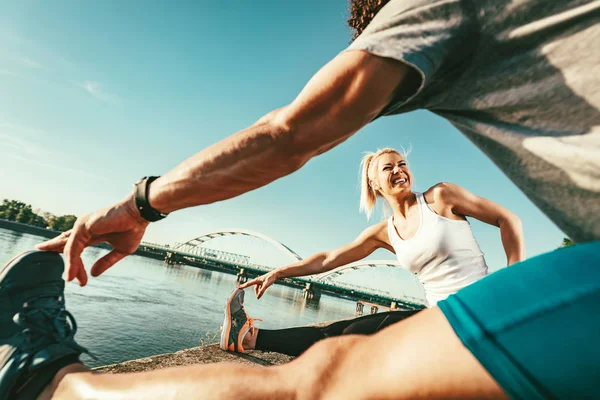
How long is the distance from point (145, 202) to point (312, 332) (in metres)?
2.84

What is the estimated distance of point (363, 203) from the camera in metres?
3.90

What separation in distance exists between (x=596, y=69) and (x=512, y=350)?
741mm

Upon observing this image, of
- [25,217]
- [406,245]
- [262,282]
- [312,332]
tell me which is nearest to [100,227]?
[406,245]

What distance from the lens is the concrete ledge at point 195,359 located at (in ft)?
8.26

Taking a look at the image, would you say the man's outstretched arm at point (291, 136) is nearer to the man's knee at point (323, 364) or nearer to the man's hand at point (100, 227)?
the man's hand at point (100, 227)

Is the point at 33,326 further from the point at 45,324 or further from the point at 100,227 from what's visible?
the point at 100,227

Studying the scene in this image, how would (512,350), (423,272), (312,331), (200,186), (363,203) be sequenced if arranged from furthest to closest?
1. (363,203)
2. (312,331)
3. (423,272)
4. (200,186)
5. (512,350)

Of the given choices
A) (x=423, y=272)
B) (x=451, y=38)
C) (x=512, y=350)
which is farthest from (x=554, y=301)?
(x=423, y=272)

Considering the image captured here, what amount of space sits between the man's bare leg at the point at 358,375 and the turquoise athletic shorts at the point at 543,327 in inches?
1.7

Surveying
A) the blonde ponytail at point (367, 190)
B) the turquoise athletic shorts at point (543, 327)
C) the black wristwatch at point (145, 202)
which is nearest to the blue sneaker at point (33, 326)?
the black wristwatch at point (145, 202)

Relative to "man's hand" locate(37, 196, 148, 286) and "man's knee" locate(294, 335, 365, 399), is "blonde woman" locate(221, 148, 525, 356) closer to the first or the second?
"man's knee" locate(294, 335, 365, 399)

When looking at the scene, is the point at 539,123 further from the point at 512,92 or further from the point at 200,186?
the point at 200,186

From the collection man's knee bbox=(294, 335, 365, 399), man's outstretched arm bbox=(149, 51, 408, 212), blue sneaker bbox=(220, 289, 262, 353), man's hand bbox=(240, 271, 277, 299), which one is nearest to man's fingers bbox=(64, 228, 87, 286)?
man's outstretched arm bbox=(149, 51, 408, 212)

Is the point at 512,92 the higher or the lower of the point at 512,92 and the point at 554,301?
the higher
